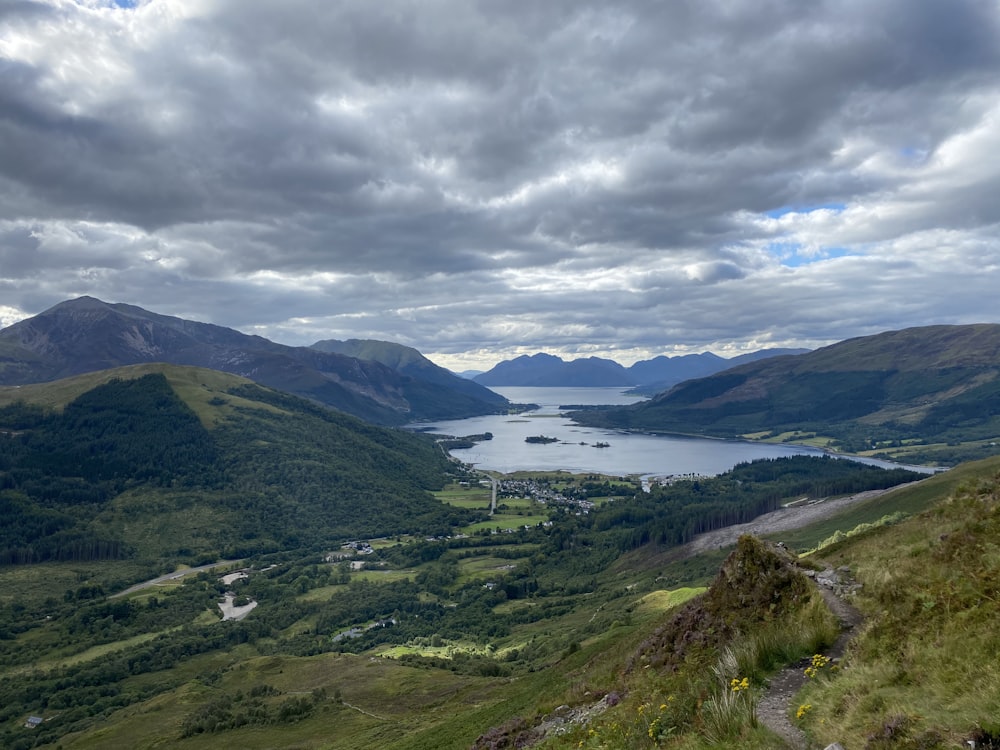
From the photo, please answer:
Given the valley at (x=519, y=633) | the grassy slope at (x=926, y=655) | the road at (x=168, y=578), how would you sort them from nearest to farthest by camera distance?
the grassy slope at (x=926, y=655) → the valley at (x=519, y=633) → the road at (x=168, y=578)

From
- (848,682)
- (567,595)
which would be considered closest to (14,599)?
(567,595)

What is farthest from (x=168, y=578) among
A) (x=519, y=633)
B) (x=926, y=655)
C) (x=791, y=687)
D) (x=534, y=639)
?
(x=926, y=655)

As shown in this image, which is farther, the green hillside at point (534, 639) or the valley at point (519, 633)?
the valley at point (519, 633)

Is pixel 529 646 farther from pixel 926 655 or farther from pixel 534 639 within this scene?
pixel 926 655

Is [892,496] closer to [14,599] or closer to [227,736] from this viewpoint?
[227,736]

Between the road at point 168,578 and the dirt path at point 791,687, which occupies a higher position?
the dirt path at point 791,687

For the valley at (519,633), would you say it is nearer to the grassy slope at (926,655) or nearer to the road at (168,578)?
the grassy slope at (926,655)

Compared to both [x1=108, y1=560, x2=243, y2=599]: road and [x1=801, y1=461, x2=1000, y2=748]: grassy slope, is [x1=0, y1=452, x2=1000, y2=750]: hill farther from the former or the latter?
[x1=108, y1=560, x2=243, y2=599]: road

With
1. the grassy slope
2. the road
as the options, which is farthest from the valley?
the road

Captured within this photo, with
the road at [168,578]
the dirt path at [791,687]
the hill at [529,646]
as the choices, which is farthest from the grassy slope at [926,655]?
the road at [168,578]
